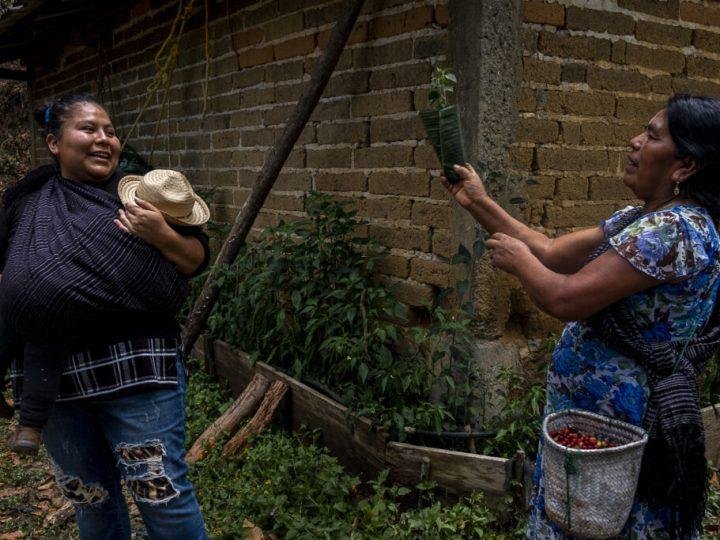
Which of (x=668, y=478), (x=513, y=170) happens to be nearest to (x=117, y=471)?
(x=668, y=478)

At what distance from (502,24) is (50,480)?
348 centimetres

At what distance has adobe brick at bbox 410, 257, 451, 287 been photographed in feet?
11.1

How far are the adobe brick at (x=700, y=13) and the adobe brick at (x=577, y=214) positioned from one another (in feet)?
3.81

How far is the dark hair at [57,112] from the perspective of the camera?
7.41 ft

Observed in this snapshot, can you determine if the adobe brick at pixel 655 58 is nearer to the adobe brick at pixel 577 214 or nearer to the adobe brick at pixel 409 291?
the adobe brick at pixel 577 214

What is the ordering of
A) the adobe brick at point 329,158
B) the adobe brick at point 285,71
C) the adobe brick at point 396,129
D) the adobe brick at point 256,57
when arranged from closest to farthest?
the adobe brick at point 396,129 → the adobe brick at point 329,158 → the adobe brick at point 285,71 → the adobe brick at point 256,57

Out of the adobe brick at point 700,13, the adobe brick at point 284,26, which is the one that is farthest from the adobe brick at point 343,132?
the adobe brick at point 700,13

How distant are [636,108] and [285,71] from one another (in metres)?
2.19

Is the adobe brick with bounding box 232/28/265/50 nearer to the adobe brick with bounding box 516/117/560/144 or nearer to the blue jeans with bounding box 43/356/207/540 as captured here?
the adobe brick with bounding box 516/117/560/144

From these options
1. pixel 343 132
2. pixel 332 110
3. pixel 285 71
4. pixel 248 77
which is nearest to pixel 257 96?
pixel 248 77

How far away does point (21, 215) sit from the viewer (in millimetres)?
2207

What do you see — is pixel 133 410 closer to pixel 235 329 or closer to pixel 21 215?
pixel 21 215

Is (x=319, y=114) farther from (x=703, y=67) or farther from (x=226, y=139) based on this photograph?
(x=703, y=67)

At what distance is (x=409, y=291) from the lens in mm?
3596
